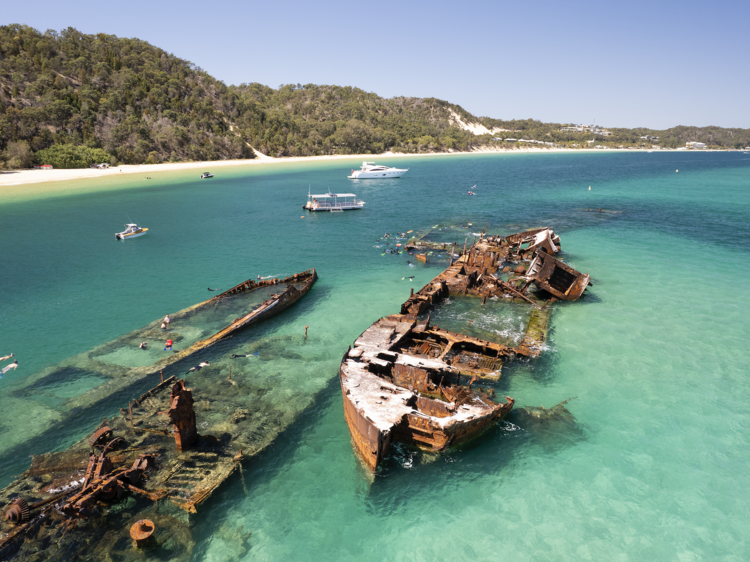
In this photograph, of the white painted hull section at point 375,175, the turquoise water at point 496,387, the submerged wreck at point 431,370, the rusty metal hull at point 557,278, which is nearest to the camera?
the turquoise water at point 496,387

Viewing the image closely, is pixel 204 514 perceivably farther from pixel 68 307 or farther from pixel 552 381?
pixel 68 307

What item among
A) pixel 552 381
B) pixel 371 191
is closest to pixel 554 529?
pixel 552 381

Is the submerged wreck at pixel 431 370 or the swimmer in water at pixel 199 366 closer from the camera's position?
the submerged wreck at pixel 431 370

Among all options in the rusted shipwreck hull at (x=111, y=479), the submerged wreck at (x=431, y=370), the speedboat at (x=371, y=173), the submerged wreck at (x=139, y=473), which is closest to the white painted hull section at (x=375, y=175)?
the speedboat at (x=371, y=173)

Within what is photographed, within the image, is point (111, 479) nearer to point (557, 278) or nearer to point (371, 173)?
point (557, 278)

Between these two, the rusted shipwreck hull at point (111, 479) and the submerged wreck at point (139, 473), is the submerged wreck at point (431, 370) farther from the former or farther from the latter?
the rusted shipwreck hull at point (111, 479)

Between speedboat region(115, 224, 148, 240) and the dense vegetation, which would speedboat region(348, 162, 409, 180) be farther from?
speedboat region(115, 224, 148, 240)

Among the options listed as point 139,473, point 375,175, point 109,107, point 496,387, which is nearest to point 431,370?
point 496,387
